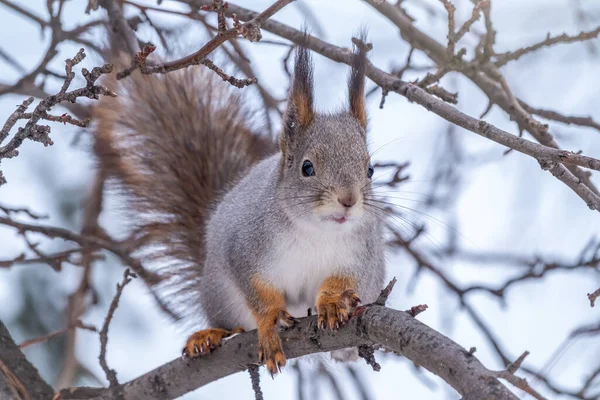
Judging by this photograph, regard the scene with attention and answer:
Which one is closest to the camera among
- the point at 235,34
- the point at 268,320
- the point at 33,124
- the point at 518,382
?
the point at 518,382

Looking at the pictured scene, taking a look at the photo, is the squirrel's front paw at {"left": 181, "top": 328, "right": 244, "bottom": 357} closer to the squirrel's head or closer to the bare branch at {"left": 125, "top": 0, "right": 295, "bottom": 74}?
the squirrel's head

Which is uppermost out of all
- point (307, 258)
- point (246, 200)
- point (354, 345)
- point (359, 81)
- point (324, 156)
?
point (359, 81)

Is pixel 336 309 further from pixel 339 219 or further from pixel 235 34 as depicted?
pixel 235 34

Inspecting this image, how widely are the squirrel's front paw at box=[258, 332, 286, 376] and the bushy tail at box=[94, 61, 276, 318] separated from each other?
841 mm

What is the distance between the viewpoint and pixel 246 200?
97.3 inches

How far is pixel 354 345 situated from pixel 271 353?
26cm

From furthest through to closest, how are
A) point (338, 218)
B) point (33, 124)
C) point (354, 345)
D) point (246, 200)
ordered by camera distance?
point (246, 200)
point (338, 218)
point (354, 345)
point (33, 124)

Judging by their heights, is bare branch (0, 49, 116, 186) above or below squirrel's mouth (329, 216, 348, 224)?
below

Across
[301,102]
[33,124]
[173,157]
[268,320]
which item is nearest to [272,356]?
[268,320]

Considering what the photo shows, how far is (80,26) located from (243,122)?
75cm

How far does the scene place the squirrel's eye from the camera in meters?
2.14

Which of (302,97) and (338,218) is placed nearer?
(338,218)

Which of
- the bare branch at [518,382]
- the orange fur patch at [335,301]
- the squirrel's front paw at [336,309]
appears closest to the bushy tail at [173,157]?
the orange fur patch at [335,301]

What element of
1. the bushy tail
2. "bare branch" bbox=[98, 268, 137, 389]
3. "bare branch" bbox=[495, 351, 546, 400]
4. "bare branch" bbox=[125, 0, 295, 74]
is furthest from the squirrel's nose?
the bushy tail
